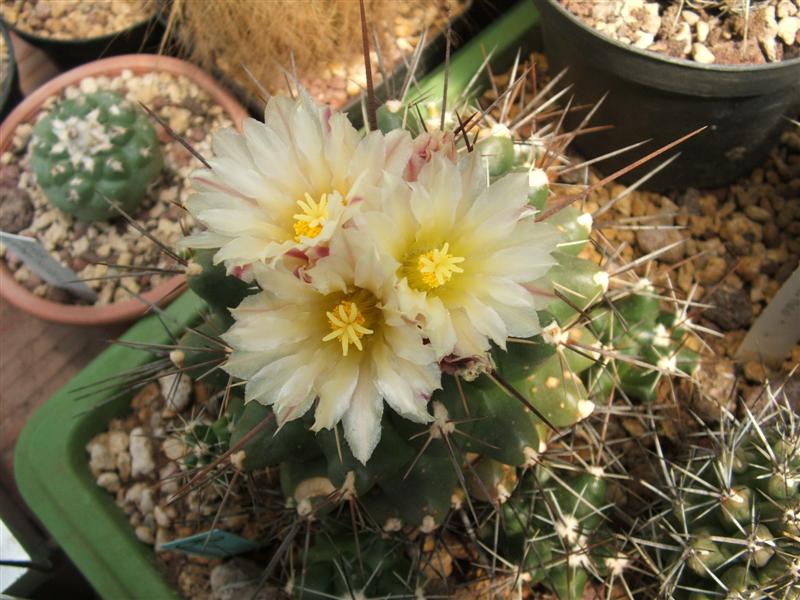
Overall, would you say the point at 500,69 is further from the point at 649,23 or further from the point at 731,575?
the point at 731,575

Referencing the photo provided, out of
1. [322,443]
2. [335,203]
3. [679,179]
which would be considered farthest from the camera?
[679,179]

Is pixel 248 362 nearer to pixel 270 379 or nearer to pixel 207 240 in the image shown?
pixel 270 379

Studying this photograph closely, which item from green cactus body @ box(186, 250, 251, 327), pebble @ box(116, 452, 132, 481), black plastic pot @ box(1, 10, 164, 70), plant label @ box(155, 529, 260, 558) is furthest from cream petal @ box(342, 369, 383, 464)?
black plastic pot @ box(1, 10, 164, 70)

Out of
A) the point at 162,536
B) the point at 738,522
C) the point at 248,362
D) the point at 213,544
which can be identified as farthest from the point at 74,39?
the point at 738,522

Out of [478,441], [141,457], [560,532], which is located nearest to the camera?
[478,441]

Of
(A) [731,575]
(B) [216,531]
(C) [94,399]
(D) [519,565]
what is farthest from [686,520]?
(C) [94,399]

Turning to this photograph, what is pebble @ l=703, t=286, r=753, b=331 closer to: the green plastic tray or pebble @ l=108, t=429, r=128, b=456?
the green plastic tray

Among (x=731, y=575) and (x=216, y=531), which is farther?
(x=216, y=531)
